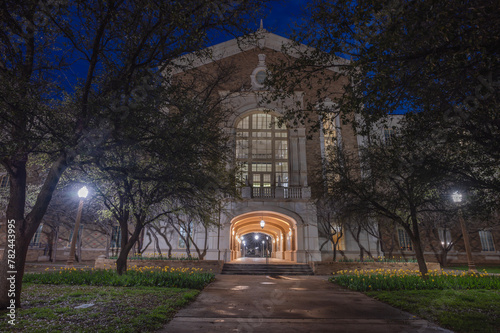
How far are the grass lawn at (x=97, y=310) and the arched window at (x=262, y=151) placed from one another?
1647 cm

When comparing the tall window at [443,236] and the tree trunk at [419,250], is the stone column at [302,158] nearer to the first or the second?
the tree trunk at [419,250]

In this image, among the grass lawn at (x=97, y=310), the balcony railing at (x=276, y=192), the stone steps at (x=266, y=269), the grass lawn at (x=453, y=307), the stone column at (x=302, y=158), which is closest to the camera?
the grass lawn at (x=97, y=310)

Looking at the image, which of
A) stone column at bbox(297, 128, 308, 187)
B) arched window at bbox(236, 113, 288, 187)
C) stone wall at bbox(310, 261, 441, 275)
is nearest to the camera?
stone wall at bbox(310, 261, 441, 275)

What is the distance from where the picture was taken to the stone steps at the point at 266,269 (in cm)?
1931

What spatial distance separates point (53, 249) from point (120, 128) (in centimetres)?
3000

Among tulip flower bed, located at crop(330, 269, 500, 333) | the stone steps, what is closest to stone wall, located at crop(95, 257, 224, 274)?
the stone steps

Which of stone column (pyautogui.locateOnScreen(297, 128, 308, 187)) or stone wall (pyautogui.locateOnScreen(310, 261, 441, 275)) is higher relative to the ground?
stone column (pyautogui.locateOnScreen(297, 128, 308, 187))

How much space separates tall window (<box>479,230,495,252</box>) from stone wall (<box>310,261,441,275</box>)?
15.8 m

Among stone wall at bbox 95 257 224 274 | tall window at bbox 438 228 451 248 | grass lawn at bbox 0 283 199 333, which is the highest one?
tall window at bbox 438 228 451 248

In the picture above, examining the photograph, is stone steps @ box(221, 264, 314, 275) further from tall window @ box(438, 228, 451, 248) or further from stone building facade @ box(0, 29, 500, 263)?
tall window @ box(438, 228, 451, 248)

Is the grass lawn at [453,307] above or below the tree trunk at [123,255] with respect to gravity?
below

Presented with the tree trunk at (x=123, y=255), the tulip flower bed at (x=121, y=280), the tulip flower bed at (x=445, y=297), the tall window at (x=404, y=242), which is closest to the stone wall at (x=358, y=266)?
the tulip flower bed at (x=445, y=297)

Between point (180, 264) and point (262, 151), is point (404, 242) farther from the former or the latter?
point (180, 264)

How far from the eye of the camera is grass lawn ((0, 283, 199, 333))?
5137 millimetres
